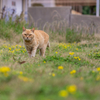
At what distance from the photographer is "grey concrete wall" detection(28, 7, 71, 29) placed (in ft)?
36.7

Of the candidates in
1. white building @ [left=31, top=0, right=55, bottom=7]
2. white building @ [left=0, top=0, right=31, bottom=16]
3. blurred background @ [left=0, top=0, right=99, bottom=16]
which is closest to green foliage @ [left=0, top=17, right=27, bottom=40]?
blurred background @ [left=0, top=0, right=99, bottom=16]

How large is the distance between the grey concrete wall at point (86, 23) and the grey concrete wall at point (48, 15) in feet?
1.50

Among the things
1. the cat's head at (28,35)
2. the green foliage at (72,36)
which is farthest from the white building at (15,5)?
the cat's head at (28,35)

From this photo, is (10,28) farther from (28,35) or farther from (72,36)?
(28,35)

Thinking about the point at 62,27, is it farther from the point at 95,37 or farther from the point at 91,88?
the point at 91,88

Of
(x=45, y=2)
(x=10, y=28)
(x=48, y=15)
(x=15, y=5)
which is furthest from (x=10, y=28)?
(x=45, y=2)

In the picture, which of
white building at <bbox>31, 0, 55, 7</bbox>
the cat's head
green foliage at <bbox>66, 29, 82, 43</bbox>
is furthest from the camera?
white building at <bbox>31, 0, 55, 7</bbox>

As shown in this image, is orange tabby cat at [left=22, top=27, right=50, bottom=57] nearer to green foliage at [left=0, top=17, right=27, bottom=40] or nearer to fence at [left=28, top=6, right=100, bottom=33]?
green foliage at [left=0, top=17, right=27, bottom=40]

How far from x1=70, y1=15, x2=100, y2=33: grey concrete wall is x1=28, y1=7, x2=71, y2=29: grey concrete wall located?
0.46 m

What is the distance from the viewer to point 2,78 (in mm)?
2703

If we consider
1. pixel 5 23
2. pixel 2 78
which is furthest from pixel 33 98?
pixel 5 23

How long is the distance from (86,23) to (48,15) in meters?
2.26

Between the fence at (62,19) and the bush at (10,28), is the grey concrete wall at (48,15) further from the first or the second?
the bush at (10,28)

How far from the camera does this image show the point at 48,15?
11.5m
